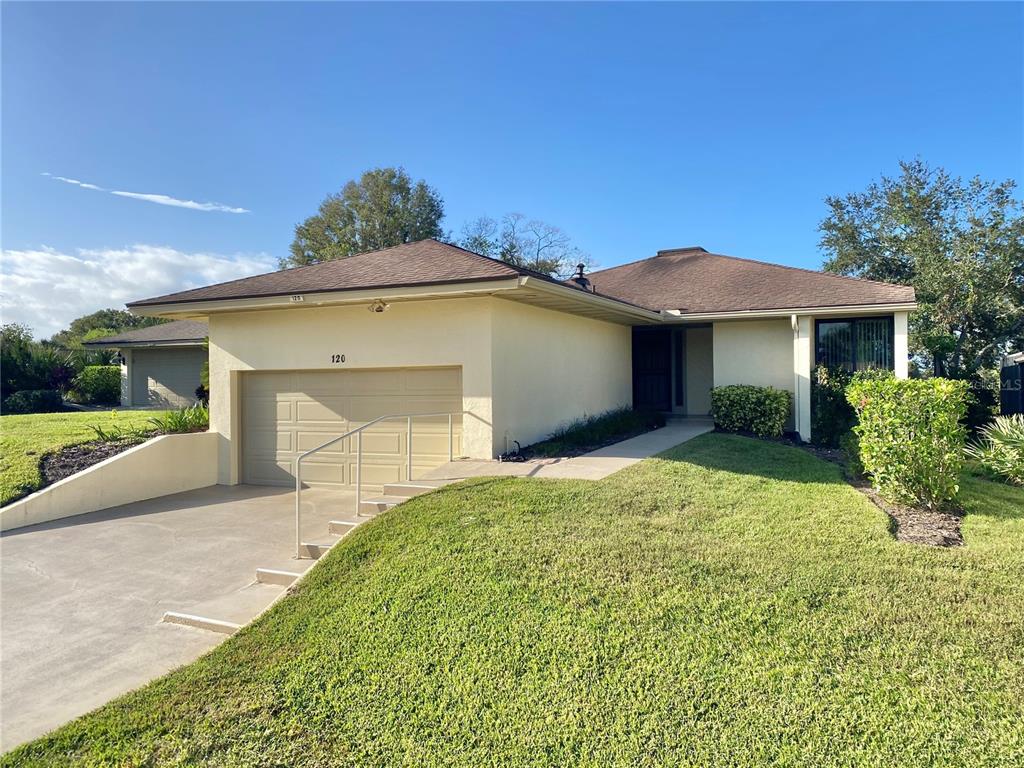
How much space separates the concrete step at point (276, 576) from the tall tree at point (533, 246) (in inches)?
1210

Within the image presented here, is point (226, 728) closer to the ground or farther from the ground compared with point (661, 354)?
closer to the ground

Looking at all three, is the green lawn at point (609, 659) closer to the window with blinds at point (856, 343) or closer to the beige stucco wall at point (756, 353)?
the beige stucco wall at point (756, 353)

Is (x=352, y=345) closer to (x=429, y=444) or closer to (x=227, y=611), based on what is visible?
(x=429, y=444)

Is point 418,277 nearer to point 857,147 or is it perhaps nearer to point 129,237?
point 129,237

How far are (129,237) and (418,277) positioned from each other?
10.9 meters

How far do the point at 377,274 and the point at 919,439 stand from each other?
7562 millimetres

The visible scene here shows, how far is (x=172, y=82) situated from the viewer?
460 inches

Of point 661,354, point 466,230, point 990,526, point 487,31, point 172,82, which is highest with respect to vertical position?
point 466,230

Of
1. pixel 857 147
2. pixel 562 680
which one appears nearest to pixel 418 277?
pixel 562 680

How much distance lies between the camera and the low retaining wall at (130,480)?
8.81 m

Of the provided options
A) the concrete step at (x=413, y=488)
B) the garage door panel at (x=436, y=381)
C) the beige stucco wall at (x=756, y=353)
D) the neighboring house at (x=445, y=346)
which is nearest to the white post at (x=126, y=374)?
the neighboring house at (x=445, y=346)

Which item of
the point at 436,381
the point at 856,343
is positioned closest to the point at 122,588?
the point at 436,381

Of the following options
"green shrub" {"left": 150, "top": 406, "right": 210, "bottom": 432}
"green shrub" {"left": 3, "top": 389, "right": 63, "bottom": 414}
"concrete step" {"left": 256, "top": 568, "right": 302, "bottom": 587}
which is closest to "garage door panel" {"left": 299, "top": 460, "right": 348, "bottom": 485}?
"green shrub" {"left": 150, "top": 406, "right": 210, "bottom": 432}

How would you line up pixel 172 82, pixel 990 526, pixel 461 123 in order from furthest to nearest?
1. pixel 461 123
2. pixel 172 82
3. pixel 990 526
